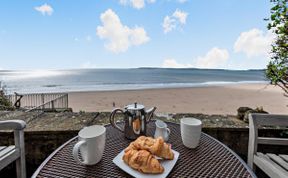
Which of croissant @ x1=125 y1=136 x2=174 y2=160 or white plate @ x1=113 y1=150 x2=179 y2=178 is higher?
croissant @ x1=125 y1=136 x2=174 y2=160

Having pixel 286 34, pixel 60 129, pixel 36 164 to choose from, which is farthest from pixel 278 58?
pixel 36 164

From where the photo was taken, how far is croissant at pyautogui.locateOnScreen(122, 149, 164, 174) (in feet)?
2.09

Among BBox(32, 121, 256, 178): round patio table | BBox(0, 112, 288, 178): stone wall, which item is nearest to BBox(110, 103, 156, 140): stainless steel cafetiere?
BBox(32, 121, 256, 178): round patio table

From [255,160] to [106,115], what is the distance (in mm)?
1481

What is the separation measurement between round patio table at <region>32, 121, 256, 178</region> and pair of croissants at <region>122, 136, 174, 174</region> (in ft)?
0.19

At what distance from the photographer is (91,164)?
29.0 inches

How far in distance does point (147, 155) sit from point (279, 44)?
1.94m

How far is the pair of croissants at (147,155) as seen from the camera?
2.10 ft

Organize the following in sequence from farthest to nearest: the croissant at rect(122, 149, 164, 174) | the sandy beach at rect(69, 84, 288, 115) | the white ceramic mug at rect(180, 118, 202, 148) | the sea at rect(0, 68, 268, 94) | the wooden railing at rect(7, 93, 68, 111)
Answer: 1. the sea at rect(0, 68, 268, 94)
2. the sandy beach at rect(69, 84, 288, 115)
3. the wooden railing at rect(7, 93, 68, 111)
4. the white ceramic mug at rect(180, 118, 202, 148)
5. the croissant at rect(122, 149, 164, 174)

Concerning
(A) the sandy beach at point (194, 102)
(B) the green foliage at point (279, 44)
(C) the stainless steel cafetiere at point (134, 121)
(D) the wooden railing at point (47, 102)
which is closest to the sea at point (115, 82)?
(B) the green foliage at point (279, 44)

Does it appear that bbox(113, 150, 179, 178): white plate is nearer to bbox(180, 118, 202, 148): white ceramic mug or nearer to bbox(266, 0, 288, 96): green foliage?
bbox(180, 118, 202, 148): white ceramic mug

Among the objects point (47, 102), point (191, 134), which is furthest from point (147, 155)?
point (47, 102)

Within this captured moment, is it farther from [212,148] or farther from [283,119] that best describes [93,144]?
[283,119]

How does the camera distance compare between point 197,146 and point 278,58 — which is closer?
point 197,146
